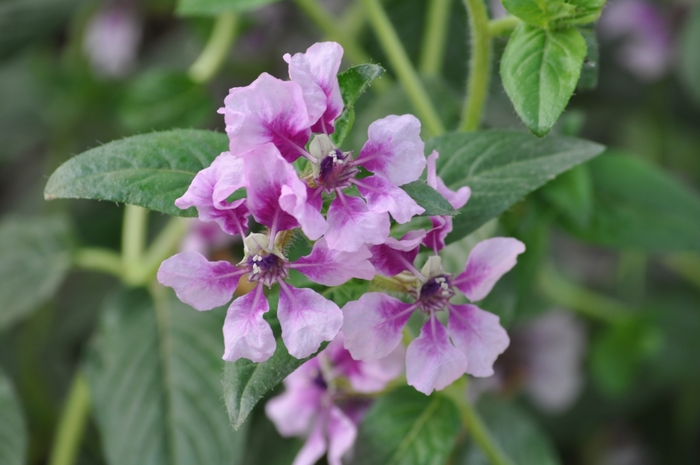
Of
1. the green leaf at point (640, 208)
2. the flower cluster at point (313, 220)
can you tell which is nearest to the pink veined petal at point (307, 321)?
the flower cluster at point (313, 220)

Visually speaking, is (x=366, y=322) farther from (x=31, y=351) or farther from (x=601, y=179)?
(x=31, y=351)

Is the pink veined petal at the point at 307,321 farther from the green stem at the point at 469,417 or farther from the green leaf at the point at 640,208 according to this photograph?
the green leaf at the point at 640,208

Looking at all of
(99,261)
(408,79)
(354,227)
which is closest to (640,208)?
(408,79)

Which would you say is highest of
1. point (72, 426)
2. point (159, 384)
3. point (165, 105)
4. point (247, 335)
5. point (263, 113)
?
point (263, 113)

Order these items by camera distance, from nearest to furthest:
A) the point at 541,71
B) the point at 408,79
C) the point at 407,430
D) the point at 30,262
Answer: the point at 541,71, the point at 407,430, the point at 408,79, the point at 30,262

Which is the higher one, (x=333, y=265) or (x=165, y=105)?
(x=333, y=265)

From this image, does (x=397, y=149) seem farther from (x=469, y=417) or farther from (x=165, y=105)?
(x=165, y=105)

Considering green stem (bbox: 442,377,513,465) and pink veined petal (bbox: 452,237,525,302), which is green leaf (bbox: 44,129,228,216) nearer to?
pink veined petal (bbox: 452,237,525,302)

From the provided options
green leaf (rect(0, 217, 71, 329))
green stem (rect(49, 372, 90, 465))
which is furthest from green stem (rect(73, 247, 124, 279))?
green stem (rect(49, 372, 90, 465))
